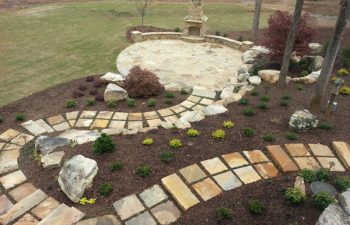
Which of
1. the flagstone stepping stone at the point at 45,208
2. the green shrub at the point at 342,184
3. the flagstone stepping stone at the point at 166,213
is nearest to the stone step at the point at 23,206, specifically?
the flagstone stepping stone at the point at 45,208

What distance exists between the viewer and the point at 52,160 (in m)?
7.98

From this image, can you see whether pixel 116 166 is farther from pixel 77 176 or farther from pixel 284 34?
pixel 284 34

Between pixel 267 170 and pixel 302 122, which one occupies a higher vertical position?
pixel 302 122

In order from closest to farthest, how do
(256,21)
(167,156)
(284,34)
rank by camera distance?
(167,156) → (284,34) → (256,21)

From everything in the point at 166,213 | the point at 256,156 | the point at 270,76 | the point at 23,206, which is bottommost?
the point at 23,206

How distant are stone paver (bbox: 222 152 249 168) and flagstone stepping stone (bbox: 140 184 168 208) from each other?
187cm

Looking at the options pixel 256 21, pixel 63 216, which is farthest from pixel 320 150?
pixel 256 21

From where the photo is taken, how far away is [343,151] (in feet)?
26.5

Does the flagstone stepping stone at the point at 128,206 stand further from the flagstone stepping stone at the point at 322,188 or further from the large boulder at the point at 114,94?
the large boulder at the point at 114,94

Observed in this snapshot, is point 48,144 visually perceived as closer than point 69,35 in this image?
Yes

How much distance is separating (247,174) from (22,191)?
540 centimetres

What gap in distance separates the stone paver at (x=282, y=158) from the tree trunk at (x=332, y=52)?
2887 millimetres

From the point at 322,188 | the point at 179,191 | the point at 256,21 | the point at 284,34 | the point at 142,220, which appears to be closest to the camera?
the point at 142,220

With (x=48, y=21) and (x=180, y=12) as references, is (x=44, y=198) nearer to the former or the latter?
(x=48, y=21)
